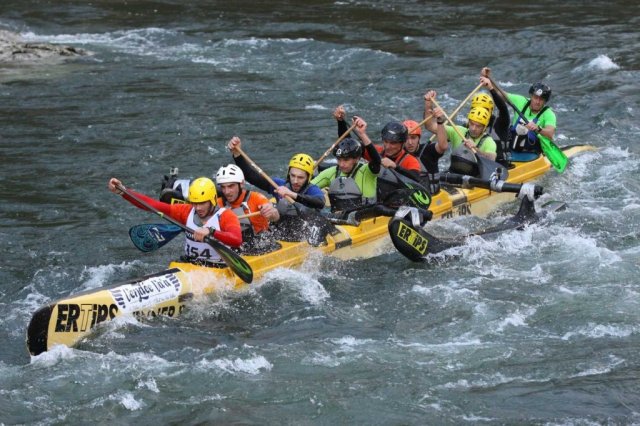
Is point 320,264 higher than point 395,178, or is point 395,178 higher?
point 395,178

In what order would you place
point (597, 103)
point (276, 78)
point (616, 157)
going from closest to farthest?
point (616, 157)
point (597, 103)
point (276, 78)

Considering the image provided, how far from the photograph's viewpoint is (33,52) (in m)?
24.2

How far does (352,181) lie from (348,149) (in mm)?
486

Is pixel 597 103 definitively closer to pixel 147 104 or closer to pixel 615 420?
pixel 147 104

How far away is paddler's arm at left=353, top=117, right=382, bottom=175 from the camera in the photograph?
12312 mm

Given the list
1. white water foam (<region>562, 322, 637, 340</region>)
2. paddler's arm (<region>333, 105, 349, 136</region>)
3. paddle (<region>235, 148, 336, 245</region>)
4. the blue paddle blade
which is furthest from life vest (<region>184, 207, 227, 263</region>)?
white water foam (<region>562, 322, 637, 340</region>)

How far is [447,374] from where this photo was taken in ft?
30.3

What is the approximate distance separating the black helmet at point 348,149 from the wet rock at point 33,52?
13.4 m

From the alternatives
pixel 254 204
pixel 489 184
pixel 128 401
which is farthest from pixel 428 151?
pixel 128 401

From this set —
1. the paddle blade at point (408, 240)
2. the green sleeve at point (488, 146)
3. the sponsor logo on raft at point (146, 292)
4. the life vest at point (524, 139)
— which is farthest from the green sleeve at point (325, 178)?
the life vest at point (524, 139)

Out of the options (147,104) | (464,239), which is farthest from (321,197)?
(147,104)

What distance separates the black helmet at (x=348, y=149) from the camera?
12477 mm

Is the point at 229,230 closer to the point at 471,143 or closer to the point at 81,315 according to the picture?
the point at 81,315

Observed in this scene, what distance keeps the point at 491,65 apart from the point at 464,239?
11.1 metres
